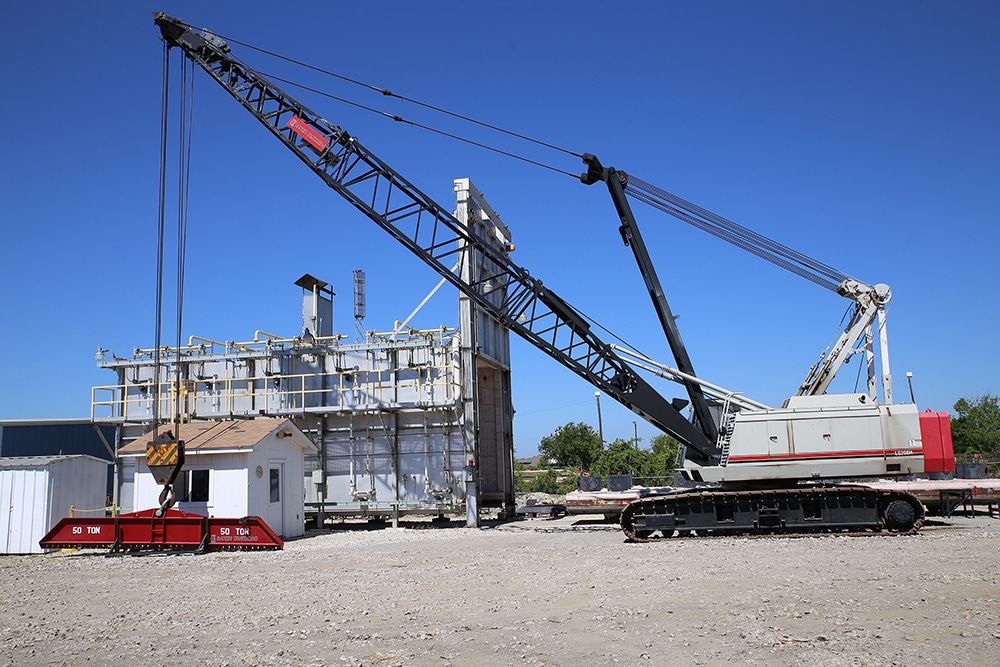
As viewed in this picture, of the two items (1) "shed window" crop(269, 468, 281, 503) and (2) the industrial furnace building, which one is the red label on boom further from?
(1) "shed window" crop(269, 468, 281, 503)

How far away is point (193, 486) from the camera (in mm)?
21516

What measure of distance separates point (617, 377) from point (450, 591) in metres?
10.6

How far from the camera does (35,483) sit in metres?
20.2

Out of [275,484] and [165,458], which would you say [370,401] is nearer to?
[275,484]

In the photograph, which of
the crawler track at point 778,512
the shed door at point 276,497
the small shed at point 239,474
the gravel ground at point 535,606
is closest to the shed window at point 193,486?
the small shed at point 239,474

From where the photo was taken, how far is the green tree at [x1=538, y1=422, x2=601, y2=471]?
8356 cm

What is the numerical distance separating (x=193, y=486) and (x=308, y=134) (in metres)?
9.71

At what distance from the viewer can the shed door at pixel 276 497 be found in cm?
2194

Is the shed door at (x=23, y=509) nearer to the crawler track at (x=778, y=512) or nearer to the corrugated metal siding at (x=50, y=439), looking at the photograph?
the crawler track at (x=778, y=512)

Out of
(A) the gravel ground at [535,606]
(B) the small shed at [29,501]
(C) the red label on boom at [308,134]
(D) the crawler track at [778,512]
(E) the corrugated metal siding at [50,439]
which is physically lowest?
(A) the gravel ground at [535,606]

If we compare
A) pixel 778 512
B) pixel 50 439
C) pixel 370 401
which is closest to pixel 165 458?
pixel 370 401

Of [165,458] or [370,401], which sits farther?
[370,401]

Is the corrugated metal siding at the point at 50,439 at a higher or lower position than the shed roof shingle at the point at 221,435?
higher

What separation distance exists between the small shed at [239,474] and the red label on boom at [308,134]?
760 cm
